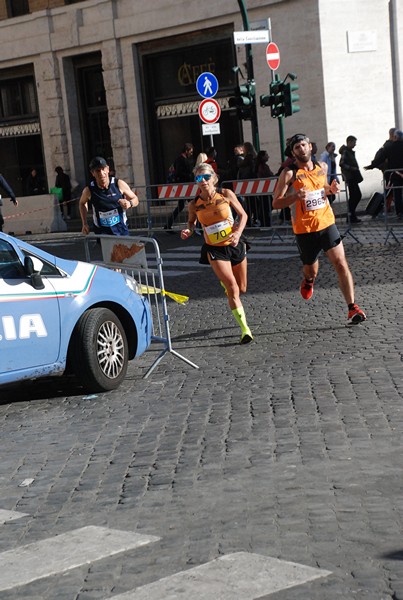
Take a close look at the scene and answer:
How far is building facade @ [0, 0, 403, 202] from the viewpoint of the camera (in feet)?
97.5

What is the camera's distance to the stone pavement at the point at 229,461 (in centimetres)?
528

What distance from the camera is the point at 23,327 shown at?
29.8 feet

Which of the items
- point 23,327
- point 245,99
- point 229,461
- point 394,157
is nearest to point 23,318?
point 23,327

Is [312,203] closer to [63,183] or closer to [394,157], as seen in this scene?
[394,157]

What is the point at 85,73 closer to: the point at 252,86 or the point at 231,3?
the point at 231,3

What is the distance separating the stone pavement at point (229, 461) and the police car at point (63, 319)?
11.8 inches

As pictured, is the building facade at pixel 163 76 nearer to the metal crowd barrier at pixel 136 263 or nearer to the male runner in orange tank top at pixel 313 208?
the male runner in orange tank top at pixel 313 208

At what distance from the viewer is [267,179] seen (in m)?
21.8

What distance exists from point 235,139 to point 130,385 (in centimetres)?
2204

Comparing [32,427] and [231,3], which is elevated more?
[231,3]

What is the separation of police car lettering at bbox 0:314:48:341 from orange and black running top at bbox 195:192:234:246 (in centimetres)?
301

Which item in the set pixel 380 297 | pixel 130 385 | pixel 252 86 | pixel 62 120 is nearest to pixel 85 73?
pixel 62 120

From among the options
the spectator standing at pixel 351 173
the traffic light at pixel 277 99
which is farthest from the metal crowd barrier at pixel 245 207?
the traffic light at pixel 277 99

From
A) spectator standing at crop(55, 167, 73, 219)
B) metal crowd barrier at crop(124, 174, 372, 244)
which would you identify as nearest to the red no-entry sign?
metal crowd barrier at crop(124, 174, 372, 244)
